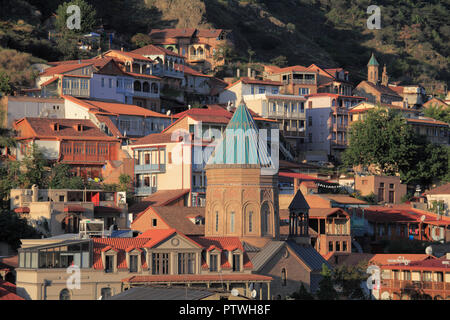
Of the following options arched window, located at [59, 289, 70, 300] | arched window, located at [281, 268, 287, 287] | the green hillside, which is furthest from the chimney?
the green hillside

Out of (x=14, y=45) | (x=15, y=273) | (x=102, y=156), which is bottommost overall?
(x=15, y=273)

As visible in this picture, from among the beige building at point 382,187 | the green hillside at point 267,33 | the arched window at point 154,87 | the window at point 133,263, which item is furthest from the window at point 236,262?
Answer: the green hillside at point 267,33

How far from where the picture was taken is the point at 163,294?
5578 centimetres

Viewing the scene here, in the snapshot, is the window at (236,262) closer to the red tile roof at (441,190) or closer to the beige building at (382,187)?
the beige building at (382,187)

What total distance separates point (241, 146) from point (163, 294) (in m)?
21.3

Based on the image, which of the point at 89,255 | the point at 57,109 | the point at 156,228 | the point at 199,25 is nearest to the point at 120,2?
the point at 199,25

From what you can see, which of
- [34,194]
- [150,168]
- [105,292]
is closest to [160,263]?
[105,292]

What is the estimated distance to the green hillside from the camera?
133375mm

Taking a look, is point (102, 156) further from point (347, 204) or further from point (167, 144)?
point (347, 204)

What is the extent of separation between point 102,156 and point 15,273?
94.7 feet

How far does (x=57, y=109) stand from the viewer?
105 metres

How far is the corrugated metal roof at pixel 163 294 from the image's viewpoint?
177 feet

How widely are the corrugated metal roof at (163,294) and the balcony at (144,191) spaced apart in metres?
36.8

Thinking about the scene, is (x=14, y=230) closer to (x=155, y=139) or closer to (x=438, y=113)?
(x=155, y=139)
